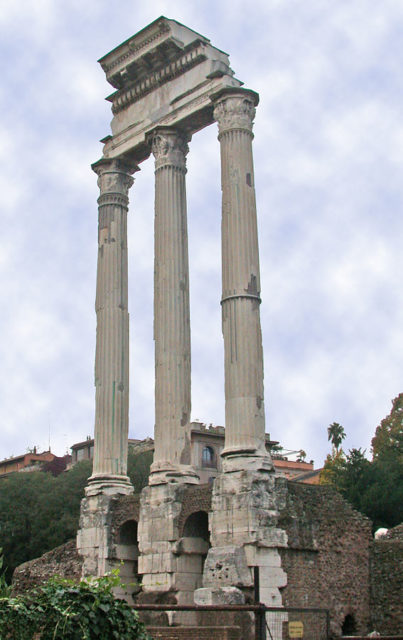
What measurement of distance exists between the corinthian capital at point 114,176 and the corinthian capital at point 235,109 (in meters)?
5.15

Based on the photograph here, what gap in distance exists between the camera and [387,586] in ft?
73.2

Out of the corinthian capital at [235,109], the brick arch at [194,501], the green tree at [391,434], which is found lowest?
the brick arch at [194,501]

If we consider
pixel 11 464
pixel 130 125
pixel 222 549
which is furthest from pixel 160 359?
pixel 11 464

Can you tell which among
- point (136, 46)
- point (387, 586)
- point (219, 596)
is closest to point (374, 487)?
point (387, 586)

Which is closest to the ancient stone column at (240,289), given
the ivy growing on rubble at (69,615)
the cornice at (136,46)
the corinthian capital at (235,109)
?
the corinthian capital at (235,109)

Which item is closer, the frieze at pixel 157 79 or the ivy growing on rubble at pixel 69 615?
the ivy growing on rubble at pixel 69 615

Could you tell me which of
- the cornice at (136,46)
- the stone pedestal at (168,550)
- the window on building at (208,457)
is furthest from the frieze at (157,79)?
the window on building at (208,457)

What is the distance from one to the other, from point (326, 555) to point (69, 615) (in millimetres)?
14103

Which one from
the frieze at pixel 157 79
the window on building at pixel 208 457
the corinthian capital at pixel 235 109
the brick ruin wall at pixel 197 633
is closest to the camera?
the brick ruin wall at pixel 197 633

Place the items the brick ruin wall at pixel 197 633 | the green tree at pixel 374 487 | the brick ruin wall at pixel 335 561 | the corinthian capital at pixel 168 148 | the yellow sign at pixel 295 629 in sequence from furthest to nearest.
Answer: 1. the green tree at pixel 374 487
2. the corinthian capital at pixel 168 148
3. the brick ruin wall at pixel 335 561
4. the yellow sign at pixel 295 629
5. the brick ruin wall at pixel 197 633

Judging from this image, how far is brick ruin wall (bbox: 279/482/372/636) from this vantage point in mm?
21000

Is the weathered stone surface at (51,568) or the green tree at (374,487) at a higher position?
the green tree at (374,487)

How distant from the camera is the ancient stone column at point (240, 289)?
21797 mm

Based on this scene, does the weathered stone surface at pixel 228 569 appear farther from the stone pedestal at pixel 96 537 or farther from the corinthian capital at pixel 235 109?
the corinthian capital at pixel 235 109
